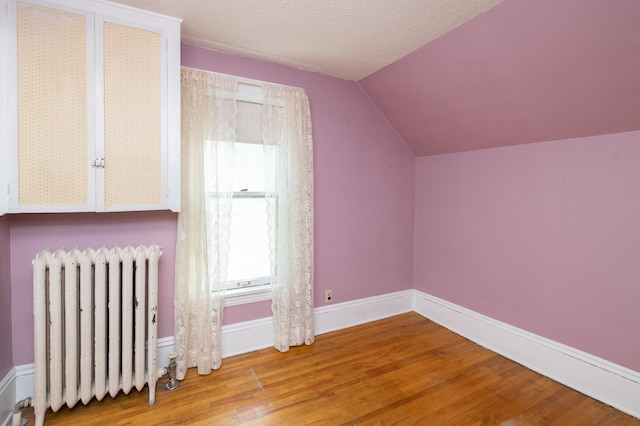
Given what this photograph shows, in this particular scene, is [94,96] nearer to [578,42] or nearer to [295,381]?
[295,381]

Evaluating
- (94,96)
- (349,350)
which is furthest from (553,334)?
(94,96)

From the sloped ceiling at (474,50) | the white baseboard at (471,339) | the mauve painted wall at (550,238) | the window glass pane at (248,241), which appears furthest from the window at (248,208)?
the mauve painted wall at (550,238)

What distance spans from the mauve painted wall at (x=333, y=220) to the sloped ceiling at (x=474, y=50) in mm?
242

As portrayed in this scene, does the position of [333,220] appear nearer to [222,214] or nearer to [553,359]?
[222,214]

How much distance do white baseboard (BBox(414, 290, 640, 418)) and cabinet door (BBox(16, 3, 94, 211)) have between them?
3156mm

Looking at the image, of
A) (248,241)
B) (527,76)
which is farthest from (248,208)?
(527,76)

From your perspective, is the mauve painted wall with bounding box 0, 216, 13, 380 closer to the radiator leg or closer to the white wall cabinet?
the radiator leg

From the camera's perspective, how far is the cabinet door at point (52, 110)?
1.71 metres

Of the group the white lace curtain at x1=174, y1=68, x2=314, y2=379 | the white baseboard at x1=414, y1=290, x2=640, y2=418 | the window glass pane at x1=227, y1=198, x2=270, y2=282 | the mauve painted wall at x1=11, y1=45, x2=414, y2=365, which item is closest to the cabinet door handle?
the mauve painted wall at x1=11, y1=45, x2=414, y2=365

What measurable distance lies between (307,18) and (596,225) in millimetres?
2369

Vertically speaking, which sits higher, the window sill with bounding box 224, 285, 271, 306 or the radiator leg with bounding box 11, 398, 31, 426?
the window sill with bounding box 224, 285, 271, 306

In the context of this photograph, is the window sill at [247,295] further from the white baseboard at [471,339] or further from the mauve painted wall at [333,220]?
the white baseboard at [471,339]

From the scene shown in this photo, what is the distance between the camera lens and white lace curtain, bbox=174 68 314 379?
2355 mm

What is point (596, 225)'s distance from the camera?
218 cm
